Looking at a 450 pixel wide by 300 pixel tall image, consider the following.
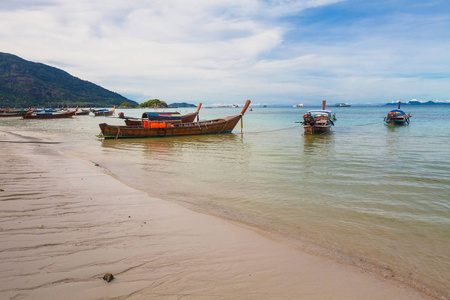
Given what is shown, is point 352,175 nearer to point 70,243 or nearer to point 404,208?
point 404,208

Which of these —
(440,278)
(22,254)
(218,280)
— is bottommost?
(440,278)

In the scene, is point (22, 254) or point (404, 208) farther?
point (404, 208)

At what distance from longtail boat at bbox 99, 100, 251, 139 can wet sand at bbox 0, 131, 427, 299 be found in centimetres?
1987

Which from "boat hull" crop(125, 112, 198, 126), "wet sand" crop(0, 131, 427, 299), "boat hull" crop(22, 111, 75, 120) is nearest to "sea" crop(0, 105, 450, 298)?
"wet sand" crop(0, 131, 427, 299)

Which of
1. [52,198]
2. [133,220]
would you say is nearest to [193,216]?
[133,220]

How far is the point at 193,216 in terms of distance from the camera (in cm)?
552

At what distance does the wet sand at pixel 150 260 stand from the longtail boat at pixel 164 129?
19869 mm

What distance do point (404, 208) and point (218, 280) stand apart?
5636 mm

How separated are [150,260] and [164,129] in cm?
2403

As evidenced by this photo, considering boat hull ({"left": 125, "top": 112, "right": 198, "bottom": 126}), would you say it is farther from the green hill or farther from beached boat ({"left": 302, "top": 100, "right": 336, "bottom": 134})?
the green hill

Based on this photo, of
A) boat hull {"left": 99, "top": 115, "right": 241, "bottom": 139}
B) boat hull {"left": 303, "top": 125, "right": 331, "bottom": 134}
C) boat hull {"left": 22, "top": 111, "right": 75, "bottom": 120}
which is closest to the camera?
boat hull {"left": 99, "top": 115, "right": 241, "bottom": 139}

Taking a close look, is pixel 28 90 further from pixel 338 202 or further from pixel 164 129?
pixel 338 202

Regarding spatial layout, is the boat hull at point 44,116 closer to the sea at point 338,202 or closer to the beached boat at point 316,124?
the sea at point 338,202

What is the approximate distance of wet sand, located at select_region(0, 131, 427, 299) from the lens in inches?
117
